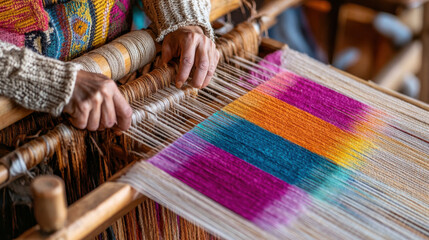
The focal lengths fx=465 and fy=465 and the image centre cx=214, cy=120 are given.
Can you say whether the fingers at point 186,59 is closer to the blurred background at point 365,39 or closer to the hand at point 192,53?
the hand at point 192,53

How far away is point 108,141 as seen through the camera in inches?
39.3

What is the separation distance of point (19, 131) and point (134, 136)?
0.24 meters

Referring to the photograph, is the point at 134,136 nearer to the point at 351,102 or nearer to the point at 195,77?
the point at 195,77

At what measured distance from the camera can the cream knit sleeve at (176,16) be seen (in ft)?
3.96

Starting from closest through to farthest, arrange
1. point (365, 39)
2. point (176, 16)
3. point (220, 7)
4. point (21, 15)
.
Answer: point (21, 15) → point (176, 16) → point (220, 7) → point (365, 39)

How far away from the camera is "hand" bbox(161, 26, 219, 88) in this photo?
112cm

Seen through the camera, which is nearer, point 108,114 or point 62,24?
point 108,114

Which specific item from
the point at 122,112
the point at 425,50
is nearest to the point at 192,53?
the point at 122,112

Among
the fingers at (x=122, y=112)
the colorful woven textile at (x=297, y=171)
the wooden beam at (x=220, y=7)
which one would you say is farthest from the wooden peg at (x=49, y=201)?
the wooden beam at (x=220, y=7)

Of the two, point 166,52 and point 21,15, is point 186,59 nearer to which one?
point 166,52

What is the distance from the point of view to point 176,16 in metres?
1.23

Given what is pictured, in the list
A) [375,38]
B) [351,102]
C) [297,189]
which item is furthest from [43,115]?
[375,38]

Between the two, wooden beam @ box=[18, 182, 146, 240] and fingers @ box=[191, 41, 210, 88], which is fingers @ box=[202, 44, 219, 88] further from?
wooden beam @ box=[18, 182, 146, 240]

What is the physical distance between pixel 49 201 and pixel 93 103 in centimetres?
27
